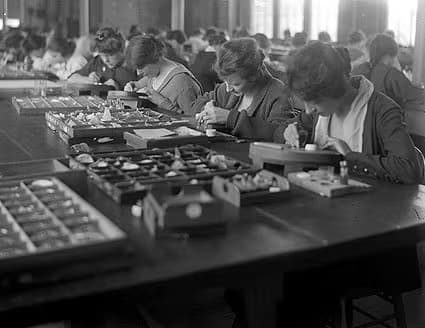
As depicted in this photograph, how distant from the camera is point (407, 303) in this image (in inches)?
112

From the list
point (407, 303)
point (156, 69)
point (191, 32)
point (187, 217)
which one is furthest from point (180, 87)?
point (191, 32)

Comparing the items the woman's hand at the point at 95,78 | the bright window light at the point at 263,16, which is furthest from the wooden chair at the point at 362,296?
the bright window light at the point at 263,16

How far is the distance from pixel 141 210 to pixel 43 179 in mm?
347

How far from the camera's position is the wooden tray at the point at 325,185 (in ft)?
6.31

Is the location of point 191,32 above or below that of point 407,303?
above

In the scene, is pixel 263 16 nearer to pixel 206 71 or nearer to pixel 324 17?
pixel 324 17

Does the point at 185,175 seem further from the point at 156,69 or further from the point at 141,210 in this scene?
Answer: the point at 156,69

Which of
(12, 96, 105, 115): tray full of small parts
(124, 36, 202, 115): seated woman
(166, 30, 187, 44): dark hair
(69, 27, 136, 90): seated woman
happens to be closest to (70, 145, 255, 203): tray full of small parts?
(12, 96, 105, 115): tray full of small parts

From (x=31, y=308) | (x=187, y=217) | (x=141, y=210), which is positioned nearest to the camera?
(x=31, y=308)

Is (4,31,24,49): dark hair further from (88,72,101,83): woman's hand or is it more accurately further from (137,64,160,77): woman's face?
(137,64,160,77): woman's face

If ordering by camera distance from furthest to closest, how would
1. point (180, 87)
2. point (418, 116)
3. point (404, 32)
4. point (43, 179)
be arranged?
point (404, 32) < point (418, 116) < point (180, 87) < point (43, 179)

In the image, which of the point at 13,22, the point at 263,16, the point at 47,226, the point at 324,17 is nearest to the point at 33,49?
the point at 13,22

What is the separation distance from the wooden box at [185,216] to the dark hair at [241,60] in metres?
1.58

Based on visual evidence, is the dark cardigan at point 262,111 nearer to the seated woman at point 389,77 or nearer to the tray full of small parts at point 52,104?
the tray full of small parts at point 52,104
